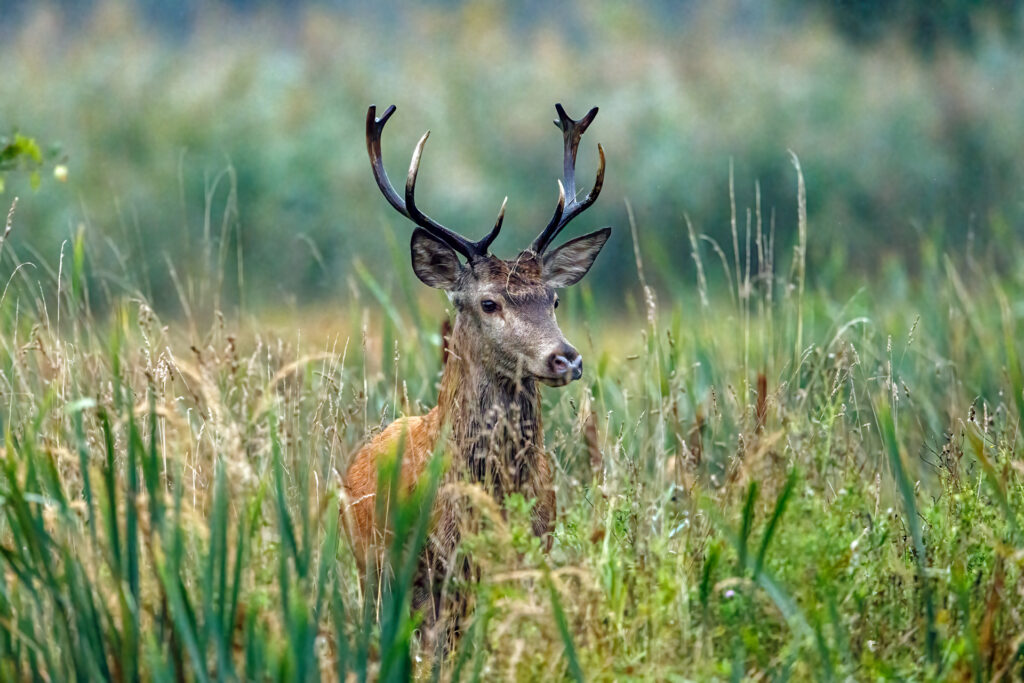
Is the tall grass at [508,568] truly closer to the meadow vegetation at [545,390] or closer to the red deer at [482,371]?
the meadow vegetation at [545,390]

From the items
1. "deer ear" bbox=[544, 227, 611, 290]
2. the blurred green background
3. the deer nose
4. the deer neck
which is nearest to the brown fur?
the deer neck

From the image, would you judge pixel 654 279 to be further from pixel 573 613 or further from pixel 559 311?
pixel 573 613

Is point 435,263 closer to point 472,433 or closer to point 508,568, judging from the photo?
point 472,433

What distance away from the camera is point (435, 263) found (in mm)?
5723

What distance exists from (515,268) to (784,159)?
26.8 ft

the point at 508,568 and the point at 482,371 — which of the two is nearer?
the point at 508,568

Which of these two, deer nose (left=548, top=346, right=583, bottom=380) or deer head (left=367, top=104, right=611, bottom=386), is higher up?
deer head (left=367, top=104, right=611, bottom=386)

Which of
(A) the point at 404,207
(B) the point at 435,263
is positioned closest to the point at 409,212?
(A) the point at 404,207

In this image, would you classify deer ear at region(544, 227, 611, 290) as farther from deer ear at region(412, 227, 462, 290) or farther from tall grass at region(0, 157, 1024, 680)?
tall grass at region(0, 157, 1024, 680)

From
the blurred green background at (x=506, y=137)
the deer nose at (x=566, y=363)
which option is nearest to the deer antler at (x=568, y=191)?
the deer nose at (x=566, y=363)

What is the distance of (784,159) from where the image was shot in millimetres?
13328

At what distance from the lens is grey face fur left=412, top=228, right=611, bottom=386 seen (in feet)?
17.0

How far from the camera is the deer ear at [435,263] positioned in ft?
18.5

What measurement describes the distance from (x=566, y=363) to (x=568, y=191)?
97 cm
